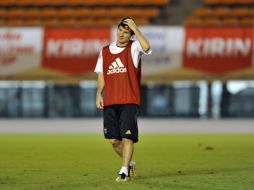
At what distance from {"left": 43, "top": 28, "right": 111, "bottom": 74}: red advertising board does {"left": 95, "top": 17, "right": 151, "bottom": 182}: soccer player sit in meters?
23.3

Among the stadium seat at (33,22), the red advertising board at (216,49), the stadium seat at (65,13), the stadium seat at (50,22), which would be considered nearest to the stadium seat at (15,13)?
the stadium seat at (33,22)

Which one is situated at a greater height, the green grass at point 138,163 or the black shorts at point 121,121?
the black shorts at point 121,121

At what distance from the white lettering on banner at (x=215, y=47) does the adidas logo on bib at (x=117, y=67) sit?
911 inches

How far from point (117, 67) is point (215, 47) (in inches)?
920

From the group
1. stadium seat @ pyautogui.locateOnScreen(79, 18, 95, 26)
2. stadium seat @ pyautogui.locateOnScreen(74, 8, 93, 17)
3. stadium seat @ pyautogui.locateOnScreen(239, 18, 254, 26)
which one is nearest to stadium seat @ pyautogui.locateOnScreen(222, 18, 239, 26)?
stadium seat @ pyautogui.locateOnScreen(239, 18, 254, 26)

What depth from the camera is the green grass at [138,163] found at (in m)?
9.84

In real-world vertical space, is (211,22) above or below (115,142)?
above

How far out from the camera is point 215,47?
33.1m

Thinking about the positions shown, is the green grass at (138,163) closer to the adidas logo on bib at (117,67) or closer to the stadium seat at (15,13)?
the adidas logo on bib at (117,67)

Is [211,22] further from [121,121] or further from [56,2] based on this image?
[121,121]

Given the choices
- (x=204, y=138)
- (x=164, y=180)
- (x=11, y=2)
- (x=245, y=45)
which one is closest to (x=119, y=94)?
(x=164, y=180)

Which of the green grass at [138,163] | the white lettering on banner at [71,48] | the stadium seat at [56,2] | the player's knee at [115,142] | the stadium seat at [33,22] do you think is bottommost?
the green grass at [138,163]

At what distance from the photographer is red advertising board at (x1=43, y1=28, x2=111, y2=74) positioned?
3347 cm

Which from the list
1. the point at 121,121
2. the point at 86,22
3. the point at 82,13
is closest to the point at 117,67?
the point at 121,121
